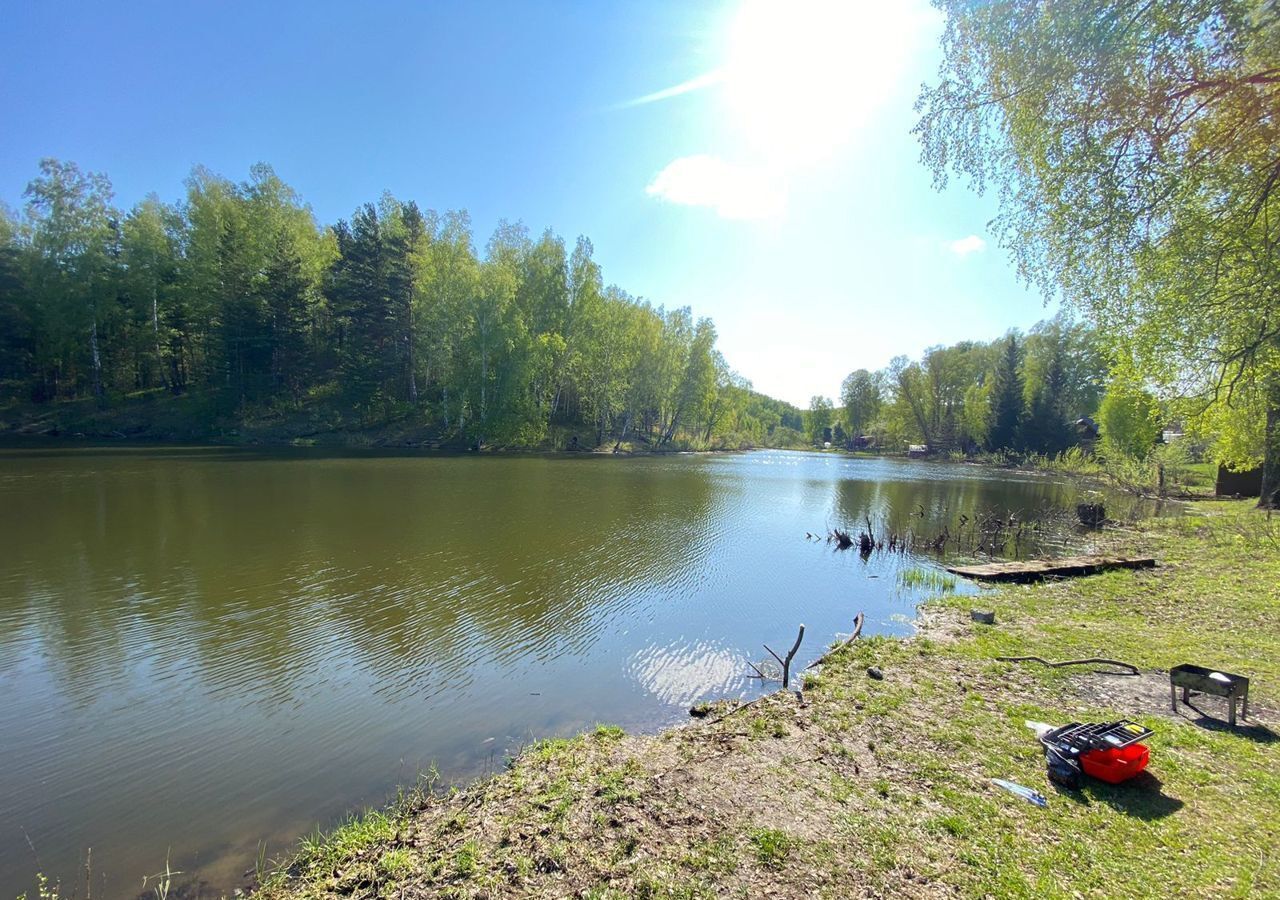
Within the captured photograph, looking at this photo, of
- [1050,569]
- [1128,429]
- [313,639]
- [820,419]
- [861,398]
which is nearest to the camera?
[313,639]

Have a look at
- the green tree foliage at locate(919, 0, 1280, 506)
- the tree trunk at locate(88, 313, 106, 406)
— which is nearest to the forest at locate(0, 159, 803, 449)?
the tree trunk at locate(88, 313, 106, 406)

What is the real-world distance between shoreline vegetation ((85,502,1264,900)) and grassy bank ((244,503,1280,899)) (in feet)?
0.07

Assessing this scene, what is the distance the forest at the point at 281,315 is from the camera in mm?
48406

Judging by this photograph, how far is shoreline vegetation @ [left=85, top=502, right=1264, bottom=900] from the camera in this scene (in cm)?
408

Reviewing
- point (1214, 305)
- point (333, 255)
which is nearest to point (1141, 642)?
point (1214, 305)

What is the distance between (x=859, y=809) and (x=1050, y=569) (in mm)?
15512

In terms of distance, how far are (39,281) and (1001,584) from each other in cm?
7361

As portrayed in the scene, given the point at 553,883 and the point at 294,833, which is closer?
the point at 553,883

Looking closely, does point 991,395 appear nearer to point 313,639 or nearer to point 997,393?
point 997,393

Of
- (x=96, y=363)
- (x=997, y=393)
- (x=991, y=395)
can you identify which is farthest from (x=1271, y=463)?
(x=96, y=363)

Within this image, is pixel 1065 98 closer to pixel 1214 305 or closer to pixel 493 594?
pixel 1214 305

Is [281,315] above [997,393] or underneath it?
above

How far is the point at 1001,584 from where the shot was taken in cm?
1612

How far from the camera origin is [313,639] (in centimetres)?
977
